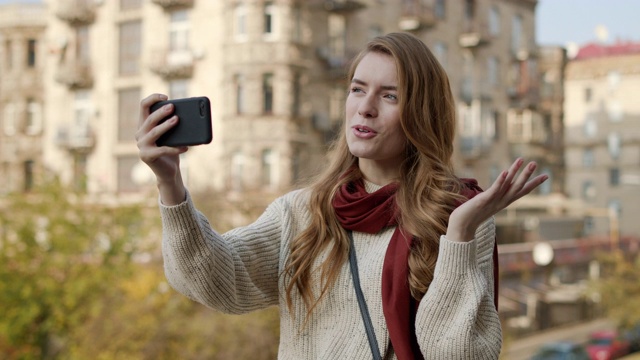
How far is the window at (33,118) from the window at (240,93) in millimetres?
9031

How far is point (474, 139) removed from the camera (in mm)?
32031

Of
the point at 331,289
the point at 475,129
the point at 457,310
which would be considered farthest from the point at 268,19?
the point at 457,310

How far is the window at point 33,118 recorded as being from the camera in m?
30.4

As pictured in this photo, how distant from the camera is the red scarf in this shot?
2570 mm

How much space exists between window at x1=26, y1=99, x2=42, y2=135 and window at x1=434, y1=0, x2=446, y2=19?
13370 mm

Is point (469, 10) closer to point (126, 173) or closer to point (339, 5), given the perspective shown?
point (339, 5)

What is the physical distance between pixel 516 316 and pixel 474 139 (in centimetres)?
621

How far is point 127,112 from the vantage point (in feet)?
90.8

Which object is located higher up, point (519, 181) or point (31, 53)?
point (31, 53)

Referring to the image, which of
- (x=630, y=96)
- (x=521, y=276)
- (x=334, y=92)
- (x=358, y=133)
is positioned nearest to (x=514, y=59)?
(x=521, y=276)

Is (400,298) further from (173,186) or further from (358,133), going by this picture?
(173,186)

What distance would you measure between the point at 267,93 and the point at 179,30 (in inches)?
141

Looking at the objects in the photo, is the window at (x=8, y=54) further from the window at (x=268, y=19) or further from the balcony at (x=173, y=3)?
the window at (x=268, y=19)

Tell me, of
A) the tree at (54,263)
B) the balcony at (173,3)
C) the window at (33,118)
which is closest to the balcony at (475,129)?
the balcony at (173,3)
